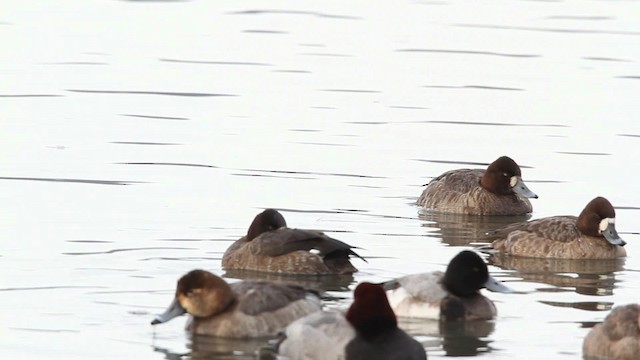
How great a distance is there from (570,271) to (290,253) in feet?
10.3

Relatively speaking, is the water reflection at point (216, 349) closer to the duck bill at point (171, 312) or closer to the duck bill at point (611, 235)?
the duck bill at point (171, 312)

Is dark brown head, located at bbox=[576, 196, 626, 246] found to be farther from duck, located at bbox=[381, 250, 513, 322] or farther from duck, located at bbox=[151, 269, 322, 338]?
duck, located at bbox=[151, 269, 322, 338]

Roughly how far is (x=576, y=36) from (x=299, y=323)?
2623 centimetres

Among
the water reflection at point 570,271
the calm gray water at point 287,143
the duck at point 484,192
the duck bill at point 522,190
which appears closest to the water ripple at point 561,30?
the calm gray water at point 287,143

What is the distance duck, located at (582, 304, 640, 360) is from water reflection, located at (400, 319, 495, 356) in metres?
0.89

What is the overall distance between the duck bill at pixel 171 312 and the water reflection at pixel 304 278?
2.49 meters

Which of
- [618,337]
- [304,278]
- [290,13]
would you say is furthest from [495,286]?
[290,13]

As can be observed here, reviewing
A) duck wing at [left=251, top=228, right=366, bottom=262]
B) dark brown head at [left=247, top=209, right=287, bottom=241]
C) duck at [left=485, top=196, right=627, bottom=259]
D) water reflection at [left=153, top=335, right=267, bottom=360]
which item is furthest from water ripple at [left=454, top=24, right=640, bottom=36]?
water reflection at [left=153, top=335, right=267, bottom=360]

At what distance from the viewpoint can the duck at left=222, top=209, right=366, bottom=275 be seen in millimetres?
16188

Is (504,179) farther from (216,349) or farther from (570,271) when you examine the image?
(216,349)

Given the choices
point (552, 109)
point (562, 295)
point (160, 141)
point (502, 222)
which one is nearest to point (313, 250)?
point (562, 295)

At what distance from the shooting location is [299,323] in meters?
12.6

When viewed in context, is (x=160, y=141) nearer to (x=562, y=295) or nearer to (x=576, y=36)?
(x=562, y=295)

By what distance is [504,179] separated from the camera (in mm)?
21094
